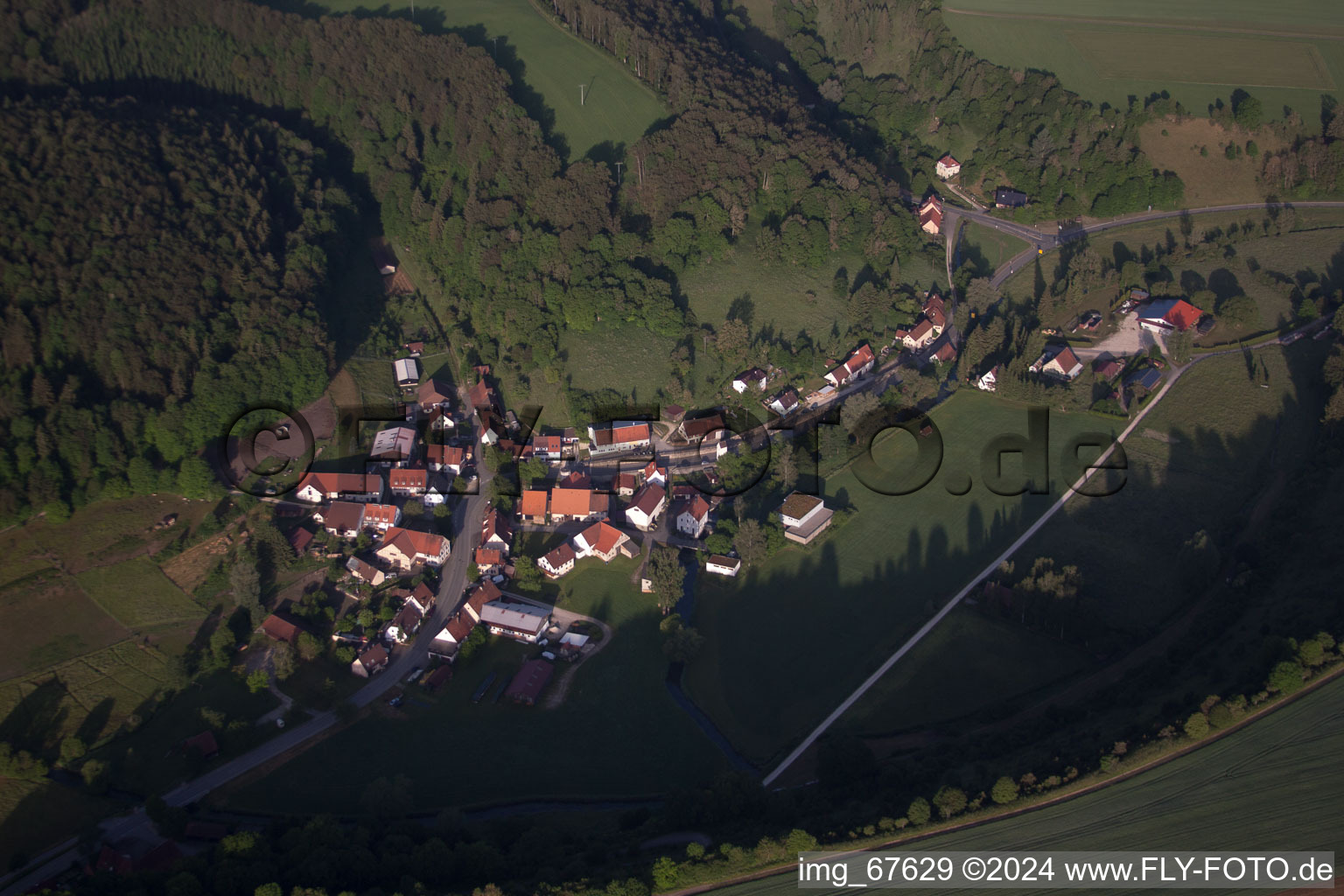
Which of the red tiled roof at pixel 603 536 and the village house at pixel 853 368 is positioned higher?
the village house at pixel 853 368

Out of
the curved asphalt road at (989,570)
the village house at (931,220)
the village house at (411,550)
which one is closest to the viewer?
the curved asphalt road at (989,570)

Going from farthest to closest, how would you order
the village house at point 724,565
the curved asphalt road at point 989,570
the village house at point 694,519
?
the village house at point 694,519 < the village house at point 724,565 < the curved asphalt road at point 989,570

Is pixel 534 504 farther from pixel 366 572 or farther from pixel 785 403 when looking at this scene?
pixel 785 403

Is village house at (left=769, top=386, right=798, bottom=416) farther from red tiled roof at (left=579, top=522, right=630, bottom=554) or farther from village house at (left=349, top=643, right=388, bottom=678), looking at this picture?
village house at (left=349, top=643, right=388, bottom=678)

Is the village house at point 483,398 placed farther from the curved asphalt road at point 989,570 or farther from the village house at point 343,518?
the curved asphalt road at point 989,570

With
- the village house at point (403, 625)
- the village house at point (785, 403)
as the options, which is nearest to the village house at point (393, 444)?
the village house at point (403, 625)

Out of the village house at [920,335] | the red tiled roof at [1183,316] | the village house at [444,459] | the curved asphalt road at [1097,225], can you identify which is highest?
the curved asphalt road at [1097,225]
